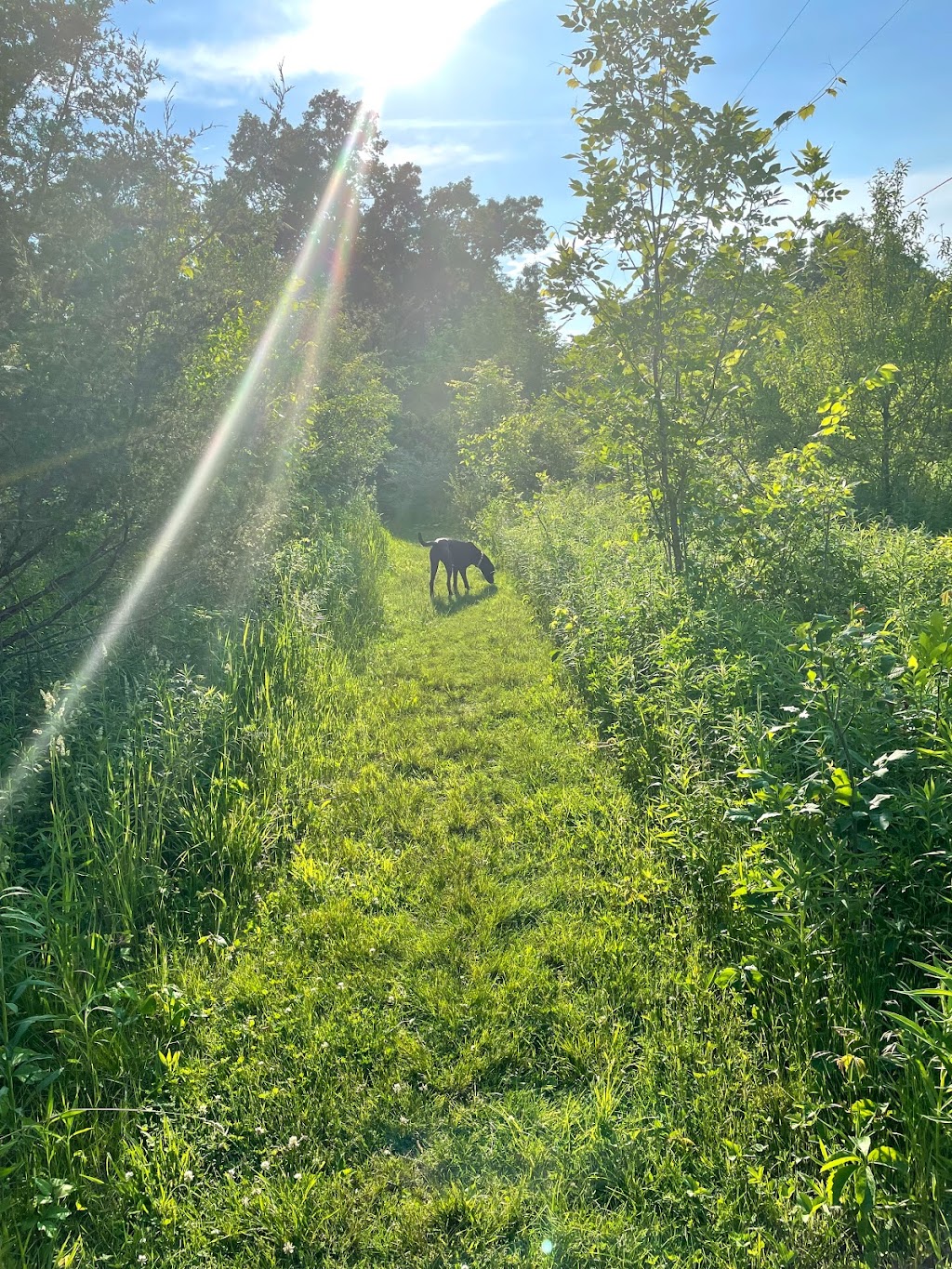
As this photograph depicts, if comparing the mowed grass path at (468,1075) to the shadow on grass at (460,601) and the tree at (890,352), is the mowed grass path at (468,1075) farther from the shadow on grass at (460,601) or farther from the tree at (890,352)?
the tree at (890,352)

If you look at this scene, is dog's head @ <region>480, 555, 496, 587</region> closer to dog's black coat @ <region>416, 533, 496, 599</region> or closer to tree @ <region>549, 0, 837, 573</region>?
dog's black coat @ <region>416, 533, 496, 599</region>

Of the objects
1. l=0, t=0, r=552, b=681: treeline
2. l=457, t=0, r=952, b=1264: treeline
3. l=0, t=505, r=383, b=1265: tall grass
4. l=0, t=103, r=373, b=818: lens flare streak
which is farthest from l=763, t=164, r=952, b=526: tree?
l=0, t=505, r=383, b=1265: tall grass

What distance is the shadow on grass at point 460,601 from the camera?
9.41 m

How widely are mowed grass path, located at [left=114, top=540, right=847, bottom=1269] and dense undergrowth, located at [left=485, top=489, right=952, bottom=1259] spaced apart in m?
0.17

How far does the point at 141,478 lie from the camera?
14.1 feet

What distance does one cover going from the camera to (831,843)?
2.35 metres

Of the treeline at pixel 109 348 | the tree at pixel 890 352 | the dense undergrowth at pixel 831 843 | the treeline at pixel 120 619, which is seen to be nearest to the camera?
the dense undergrowth at pixel 831 843

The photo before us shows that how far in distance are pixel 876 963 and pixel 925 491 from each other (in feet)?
43.8

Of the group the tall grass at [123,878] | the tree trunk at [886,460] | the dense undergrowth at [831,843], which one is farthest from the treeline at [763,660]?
the tall grass at [123,878]

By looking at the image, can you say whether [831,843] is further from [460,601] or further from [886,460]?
[886,460]

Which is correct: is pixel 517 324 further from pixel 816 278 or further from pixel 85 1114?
pixel 85 1114

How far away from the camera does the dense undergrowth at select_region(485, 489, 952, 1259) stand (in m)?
1.68

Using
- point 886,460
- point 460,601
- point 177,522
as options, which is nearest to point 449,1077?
point 177,522

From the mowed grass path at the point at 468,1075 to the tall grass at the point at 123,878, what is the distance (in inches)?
6.9
